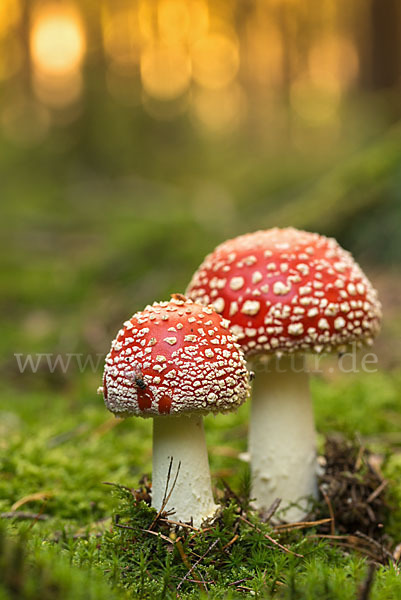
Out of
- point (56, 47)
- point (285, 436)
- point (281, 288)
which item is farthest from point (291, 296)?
point (56, 47)

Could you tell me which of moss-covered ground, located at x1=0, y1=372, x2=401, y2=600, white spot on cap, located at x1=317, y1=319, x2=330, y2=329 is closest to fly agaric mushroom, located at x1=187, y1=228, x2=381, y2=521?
white spot on cap, located at x1=317, y1=319, x2=330, y2=329

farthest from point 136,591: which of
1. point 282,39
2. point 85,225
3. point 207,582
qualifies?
point 282,39

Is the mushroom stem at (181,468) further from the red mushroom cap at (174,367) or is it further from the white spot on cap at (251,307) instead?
the white spot on cap at (251,307)

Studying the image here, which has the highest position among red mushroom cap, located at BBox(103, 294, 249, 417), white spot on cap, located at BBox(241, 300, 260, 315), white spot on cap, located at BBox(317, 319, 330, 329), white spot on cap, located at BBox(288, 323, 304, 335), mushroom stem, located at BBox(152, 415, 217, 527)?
white spot on cap, located at BBox(241, 300, 260, 315)

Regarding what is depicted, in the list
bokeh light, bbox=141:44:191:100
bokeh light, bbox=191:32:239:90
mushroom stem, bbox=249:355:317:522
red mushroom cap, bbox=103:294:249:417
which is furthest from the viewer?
bokeh light, bbox=191:32:239:90

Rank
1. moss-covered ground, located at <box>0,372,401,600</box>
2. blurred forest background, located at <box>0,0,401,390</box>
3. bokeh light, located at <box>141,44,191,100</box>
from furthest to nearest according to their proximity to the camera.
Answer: bokeh light, located at <box>141,44,191,100</box>, blurred forest background, located at <box>0,0,401,390</box>, moss-covered ground, located at <box>0,372,401,600</box>

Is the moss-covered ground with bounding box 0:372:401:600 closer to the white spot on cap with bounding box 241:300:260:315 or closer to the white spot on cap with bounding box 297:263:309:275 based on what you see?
the white spot on cap with bounding box 241:300:260:315
